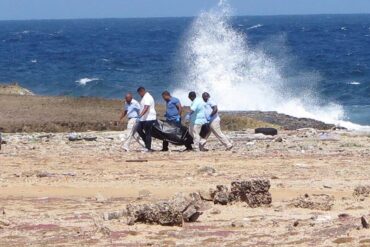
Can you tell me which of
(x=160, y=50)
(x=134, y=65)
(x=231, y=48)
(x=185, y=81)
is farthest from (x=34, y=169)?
(x=160, y=50)

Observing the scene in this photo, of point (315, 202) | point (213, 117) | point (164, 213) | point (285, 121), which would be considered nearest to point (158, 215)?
point (164, 213)

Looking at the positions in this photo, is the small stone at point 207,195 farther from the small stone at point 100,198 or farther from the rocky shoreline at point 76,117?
the rocky shoreline at point 76,117

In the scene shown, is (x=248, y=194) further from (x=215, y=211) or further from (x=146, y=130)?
(x=146, y=130)

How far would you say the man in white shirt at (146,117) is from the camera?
63.6ft

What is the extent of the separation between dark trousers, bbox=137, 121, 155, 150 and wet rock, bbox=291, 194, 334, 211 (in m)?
7.52

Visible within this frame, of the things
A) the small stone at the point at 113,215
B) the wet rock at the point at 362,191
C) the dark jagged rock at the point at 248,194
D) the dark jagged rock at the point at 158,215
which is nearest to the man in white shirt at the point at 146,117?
the wet rock at the point at 362,191

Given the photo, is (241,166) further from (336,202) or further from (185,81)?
(185,81)

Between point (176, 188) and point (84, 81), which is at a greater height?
point (84, 81)

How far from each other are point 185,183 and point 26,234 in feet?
14.2

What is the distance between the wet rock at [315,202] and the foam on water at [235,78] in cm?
1999

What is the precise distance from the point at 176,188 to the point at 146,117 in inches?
209

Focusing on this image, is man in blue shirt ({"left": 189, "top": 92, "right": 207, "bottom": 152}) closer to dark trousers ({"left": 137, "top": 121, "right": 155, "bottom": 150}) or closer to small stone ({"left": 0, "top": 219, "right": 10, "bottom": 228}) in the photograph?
dark trousers ({"left": 137, "top": 121, "right": 155, "bottom": 150})

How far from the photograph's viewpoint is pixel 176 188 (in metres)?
14.3

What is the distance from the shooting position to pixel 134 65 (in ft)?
204
